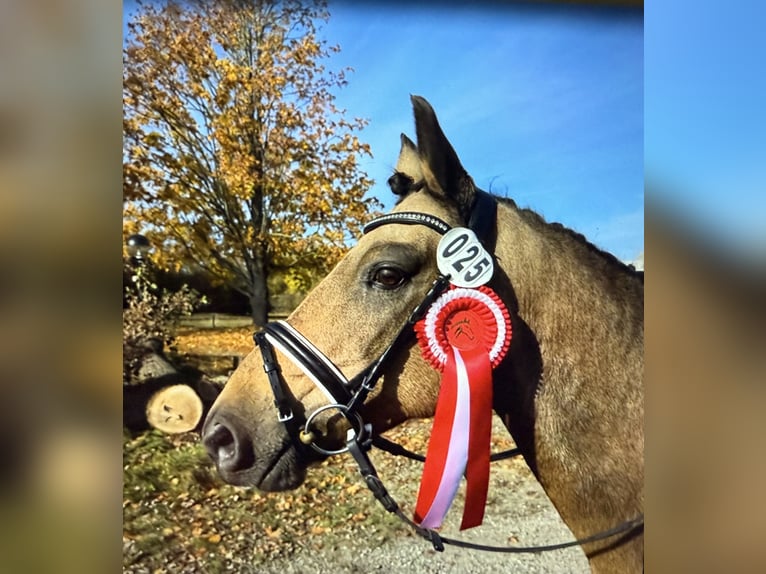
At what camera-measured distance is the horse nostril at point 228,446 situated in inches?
68.4

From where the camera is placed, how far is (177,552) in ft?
6.44

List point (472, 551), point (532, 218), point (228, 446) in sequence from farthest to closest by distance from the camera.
Result: point (472, 551) → point (532, 218) → point (228, 446)

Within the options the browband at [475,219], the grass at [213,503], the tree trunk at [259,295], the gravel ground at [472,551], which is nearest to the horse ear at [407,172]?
the browband at [475,219]

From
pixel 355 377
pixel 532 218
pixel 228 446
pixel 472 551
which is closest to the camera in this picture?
pixel 355 377

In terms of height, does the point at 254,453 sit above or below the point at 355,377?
below

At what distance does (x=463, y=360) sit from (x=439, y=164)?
0.74 metres

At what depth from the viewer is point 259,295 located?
1963 mm

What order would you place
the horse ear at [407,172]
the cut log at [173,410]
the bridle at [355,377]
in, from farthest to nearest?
the cut log at [173,410], the horse ear at [407,172], the bridle at [355,377]

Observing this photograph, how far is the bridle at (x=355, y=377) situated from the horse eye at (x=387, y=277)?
12 cm

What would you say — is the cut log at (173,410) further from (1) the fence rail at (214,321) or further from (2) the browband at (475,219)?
(2) the browband at (475,219)

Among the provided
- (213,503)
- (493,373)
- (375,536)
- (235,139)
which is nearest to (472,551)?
(375,536)

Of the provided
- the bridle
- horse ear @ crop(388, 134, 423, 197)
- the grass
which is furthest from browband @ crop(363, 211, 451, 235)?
the grass

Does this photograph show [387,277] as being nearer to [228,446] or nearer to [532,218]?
[532,218]
